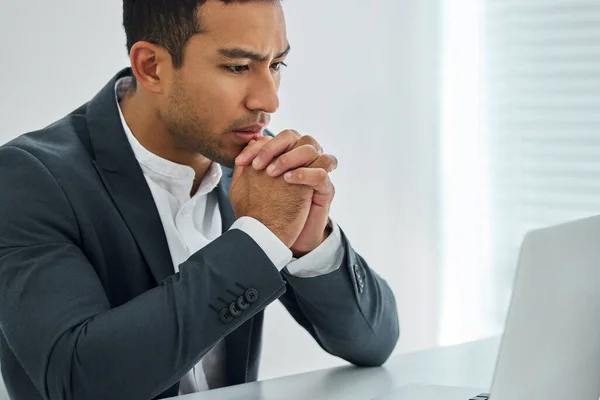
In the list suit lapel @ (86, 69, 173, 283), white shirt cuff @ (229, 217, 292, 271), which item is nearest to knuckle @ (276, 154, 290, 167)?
white shirt cuff @ (229, 217, 292, 271)

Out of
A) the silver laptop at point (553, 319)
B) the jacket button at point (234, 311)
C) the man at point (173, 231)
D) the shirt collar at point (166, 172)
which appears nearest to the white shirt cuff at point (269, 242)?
the man at point (173, 231)

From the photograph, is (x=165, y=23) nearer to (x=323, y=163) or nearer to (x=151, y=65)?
(x=151, y=65)

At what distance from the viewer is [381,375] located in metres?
1.67

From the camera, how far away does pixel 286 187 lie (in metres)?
1.58

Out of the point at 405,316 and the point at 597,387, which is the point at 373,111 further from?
the point at 597,387

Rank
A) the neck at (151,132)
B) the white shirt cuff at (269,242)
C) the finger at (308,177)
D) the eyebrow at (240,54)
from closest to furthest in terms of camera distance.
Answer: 1. the white shirt cuff at (269,242)
2. the finger at (308,177)
3. the eyebrow at (240,54)
4. the neck at (151,132)

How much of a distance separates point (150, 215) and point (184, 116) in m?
0.20

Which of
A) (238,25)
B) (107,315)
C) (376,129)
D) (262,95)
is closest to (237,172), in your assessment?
(262,95)

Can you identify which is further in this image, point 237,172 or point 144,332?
point 237,172

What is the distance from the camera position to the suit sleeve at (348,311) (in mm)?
1686

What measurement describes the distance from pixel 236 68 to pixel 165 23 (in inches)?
6.6

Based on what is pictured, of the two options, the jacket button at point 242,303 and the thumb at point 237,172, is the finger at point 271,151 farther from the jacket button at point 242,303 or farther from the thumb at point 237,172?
the jacket button at point 242,303

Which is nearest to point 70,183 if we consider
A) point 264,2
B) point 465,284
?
point 264,2

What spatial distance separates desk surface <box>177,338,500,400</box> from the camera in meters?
1.50
